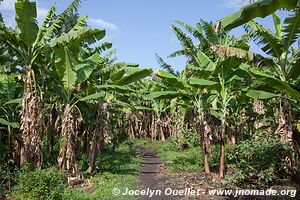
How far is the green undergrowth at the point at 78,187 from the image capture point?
8473mm

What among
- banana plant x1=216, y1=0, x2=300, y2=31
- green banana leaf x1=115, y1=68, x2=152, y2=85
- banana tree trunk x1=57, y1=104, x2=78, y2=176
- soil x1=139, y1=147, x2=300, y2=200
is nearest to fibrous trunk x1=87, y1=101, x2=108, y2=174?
green banana leaf x1=115, y1=68, x2=152, y2=85

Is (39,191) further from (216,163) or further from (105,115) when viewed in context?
(216,163)

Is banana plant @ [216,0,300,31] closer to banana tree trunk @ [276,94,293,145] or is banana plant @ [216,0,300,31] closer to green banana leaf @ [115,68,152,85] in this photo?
banana tree trunk @ [276,94,293,145]

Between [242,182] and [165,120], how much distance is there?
71.9ft

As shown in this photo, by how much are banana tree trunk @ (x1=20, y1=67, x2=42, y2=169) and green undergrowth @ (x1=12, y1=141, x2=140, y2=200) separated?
0.91m

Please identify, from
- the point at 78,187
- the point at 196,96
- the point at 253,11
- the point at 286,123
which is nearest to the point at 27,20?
the point at 78,187

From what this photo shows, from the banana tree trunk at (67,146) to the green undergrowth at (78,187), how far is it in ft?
2.21

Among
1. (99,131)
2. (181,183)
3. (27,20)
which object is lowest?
(181,183)

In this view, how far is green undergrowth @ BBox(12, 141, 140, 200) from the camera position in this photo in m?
8.47

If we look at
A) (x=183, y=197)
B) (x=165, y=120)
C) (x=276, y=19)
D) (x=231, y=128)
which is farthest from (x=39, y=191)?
(x=165, y=120)

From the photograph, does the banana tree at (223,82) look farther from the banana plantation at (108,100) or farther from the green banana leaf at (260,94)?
the green banana leaf at (260,94)

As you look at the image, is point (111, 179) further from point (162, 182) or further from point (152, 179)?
point (162, 182)

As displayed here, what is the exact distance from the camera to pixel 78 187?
11094mm

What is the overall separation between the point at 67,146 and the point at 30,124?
1.50 metres
